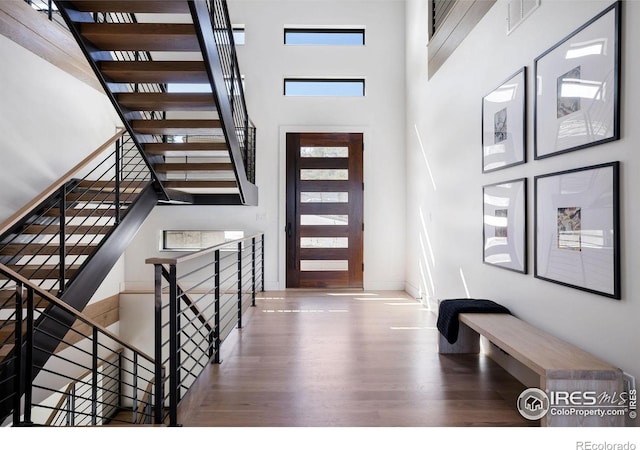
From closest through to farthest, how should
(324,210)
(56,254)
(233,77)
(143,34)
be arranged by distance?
(143,34) → (56,254) → (233,77) → (324,210)

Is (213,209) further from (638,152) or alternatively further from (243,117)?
(638,152)

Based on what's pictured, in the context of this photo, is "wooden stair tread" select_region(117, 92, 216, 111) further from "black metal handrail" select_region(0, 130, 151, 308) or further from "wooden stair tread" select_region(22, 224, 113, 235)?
"wooden stair tread" select_region(22, 224, 113, 235)

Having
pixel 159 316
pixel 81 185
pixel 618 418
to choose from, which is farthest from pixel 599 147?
pixel 81 185

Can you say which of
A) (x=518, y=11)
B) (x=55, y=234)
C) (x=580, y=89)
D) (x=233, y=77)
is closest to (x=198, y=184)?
(x=233, y=77)

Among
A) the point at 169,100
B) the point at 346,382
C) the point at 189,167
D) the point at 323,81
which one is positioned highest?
the point at 323,81

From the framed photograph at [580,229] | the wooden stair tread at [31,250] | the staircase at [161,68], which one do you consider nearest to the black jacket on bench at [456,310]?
the framed photograph at [580,229]

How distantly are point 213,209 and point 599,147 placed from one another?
5.20 metres

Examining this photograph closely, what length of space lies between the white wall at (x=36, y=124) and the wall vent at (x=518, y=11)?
4.37 meters

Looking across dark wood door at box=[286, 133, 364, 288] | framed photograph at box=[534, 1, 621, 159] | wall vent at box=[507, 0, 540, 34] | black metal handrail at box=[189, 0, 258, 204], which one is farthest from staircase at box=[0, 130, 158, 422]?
wall vent at box=[507, 0, 540, 34]

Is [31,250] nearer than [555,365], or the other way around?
[555,365]

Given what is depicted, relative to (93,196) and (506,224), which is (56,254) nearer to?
(93,196)

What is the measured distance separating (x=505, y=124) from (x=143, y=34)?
2755 mm

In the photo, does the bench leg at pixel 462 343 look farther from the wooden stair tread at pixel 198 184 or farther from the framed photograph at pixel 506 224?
the wooden stair tread at pixel 198 184

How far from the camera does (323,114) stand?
624 cm
